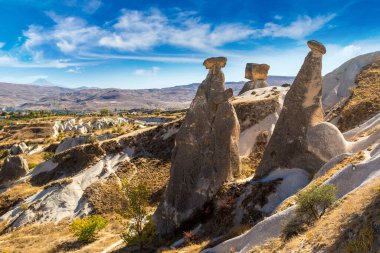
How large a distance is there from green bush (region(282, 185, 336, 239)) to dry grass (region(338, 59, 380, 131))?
24.4 metres

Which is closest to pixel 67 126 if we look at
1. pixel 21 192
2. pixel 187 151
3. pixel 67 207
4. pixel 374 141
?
pixel 21 192

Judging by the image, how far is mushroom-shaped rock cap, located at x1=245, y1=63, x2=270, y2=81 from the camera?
6656cm

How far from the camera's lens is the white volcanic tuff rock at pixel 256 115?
4581 cm

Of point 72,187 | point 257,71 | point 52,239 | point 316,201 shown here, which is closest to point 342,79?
point 257,71

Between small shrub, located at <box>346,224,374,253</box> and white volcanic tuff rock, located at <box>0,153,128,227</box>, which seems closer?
small shrub, located at <box>346,224,374,253</box>

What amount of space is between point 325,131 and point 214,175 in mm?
9890

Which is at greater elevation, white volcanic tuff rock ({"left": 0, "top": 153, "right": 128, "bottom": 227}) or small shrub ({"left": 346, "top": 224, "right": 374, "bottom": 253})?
small shrub ({"left": 346, "top": 224, "right": 374, "bottom": 253})

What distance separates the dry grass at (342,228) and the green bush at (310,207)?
1.59ft

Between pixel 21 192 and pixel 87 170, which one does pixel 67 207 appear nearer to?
pixel 87 170

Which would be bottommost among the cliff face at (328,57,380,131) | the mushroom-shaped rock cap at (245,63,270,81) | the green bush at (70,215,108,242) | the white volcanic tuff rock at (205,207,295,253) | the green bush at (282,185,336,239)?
the green bush at (70,215,108,242)

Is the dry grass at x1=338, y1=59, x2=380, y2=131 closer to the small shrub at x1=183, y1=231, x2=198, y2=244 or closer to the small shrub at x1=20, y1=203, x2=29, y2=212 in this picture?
the small shrub at x1=183, y1=231, x2=198, y2=244

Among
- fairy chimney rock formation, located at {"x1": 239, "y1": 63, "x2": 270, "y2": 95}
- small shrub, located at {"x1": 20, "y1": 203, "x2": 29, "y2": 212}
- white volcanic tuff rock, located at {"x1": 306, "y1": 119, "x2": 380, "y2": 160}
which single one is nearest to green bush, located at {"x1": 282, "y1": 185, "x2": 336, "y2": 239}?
white volcanic tuff rock, located at {"x1": 306, "y1": 119, "x2": 380, "y2": 160}

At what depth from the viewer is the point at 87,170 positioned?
5497 cm

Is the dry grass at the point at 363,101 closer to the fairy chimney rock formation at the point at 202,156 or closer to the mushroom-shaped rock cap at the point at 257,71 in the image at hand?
the fairy chimney rock formation at the point at 202,156
